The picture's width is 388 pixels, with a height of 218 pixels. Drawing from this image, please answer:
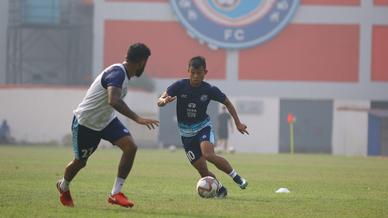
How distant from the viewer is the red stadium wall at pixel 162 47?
5906cm

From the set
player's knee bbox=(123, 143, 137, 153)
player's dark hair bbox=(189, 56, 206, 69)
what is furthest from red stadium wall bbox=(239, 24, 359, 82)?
player's knee bbox=(123, 143, 137, 153)

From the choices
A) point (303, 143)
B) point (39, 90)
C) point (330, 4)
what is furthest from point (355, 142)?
point (39, 90)

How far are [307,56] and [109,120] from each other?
48564mm

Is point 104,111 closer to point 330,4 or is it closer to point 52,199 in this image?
point 52,199

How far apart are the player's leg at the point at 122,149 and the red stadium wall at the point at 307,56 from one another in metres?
47.9

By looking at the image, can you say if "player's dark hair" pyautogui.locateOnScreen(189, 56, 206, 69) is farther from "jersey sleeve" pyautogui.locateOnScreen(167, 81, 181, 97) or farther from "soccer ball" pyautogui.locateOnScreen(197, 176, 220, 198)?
"soccer ball" pyautogui.locateOnScreen(197, 176, 220, 198)

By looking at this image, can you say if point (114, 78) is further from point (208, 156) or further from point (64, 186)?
point (208, 156)

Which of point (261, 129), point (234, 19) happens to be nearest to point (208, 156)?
point (261, 129)

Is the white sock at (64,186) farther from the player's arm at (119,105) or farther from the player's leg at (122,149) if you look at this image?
the player's arm at (119,105)

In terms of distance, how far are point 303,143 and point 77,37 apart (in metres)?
14.9

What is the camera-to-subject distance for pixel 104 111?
1131 cm

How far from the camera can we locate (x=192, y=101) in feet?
45.1

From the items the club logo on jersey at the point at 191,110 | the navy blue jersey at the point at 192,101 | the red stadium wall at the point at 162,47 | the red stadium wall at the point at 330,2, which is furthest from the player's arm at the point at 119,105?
the red stadium wall at the point at 330,2

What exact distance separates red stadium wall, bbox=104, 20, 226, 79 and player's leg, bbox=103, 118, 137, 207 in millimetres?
47372
